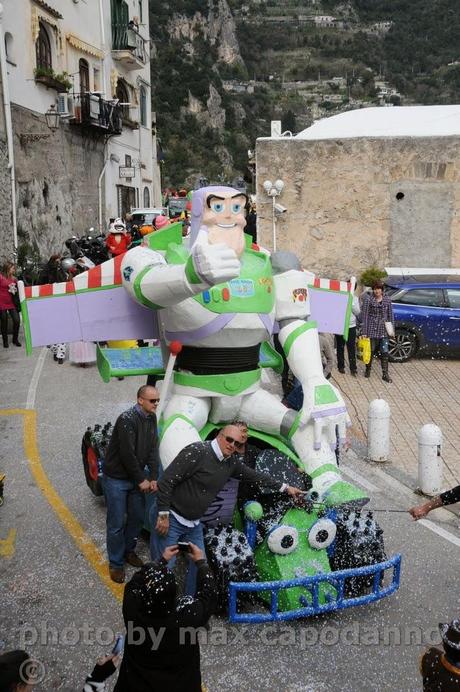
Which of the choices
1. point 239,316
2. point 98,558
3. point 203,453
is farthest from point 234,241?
point 98,558

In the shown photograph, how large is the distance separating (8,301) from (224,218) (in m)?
8.38

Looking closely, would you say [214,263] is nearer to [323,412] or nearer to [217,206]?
[217,206]

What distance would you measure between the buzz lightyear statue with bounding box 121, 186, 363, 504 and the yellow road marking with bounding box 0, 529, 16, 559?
5.43 ft

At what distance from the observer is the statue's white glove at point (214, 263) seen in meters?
4.22

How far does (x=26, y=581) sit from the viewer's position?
531 cm

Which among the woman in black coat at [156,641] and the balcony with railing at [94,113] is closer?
the woman in black coat at [156,641]

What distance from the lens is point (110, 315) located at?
560cm

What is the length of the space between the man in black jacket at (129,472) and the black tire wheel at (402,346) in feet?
27.3

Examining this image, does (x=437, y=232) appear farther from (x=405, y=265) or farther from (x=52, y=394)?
(x=52, y=394)

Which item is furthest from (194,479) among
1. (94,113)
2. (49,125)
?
(94,113)

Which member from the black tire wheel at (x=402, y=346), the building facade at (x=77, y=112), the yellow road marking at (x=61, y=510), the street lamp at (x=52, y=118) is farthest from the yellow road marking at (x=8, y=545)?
the street lamp at (x=52, y=118)

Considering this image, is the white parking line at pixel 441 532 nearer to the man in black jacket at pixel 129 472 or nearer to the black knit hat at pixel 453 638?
the man in black jacket at pixel 129 472

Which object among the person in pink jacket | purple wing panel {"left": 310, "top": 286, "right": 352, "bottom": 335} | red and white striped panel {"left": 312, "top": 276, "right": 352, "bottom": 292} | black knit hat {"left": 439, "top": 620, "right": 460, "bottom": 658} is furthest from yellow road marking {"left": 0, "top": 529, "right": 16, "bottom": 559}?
the person in pink jacket

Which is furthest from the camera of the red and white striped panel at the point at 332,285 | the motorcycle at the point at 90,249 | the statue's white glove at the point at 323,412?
the motorcycle at the point at 90,249
